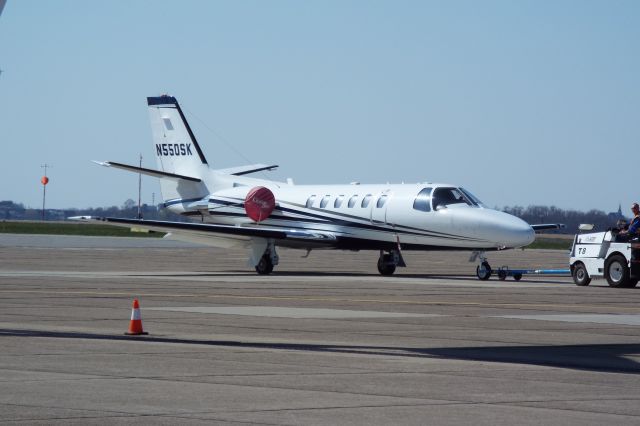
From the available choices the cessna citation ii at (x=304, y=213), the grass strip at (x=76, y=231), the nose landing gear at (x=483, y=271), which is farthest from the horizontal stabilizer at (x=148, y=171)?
→ the grass strip at (x=76, y=231)

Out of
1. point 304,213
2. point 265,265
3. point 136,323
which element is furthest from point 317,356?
point 304,213

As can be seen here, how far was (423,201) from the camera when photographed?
3706cm

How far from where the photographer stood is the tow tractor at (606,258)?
30641 millimetres

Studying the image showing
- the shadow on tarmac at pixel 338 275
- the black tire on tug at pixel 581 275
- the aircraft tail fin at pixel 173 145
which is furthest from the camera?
the aircraft tail fin at pixel 173 145

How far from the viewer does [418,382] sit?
472 inches

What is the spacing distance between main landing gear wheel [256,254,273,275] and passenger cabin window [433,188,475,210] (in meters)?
5.49

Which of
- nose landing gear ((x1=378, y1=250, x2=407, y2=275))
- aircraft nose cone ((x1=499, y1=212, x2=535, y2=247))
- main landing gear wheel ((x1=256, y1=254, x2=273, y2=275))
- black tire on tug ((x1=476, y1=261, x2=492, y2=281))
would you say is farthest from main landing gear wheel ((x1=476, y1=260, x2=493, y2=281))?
main landing gear wheel ((x1=256, y1=254, x2=273, y2=275))

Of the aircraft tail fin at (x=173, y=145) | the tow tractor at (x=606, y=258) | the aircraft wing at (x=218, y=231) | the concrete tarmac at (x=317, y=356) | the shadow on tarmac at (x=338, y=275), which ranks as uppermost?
the aircraft tail fin at (x=173, y=145)

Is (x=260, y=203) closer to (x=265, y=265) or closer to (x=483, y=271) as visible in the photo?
(x=265, y=265)

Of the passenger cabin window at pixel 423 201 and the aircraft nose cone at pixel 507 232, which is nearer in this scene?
the aircraft nose cone at pixel 507 232

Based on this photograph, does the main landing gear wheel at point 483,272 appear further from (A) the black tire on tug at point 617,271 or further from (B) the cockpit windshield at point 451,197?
(A) the black tire on tug at point 617,271

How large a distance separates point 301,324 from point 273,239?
19.9 m

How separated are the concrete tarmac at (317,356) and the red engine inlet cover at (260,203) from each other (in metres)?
12.2

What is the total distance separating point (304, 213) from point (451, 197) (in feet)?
18.8
